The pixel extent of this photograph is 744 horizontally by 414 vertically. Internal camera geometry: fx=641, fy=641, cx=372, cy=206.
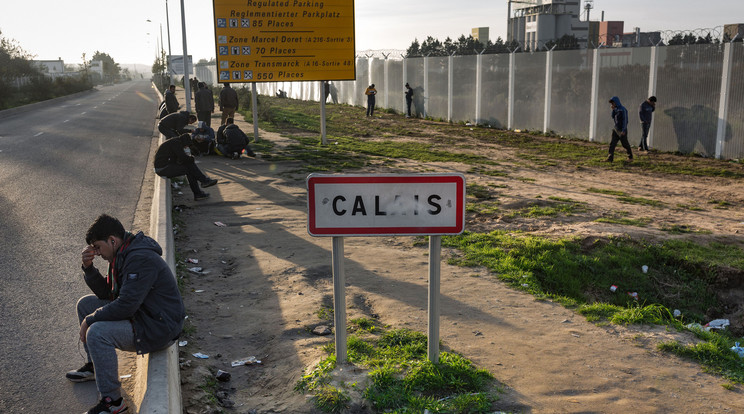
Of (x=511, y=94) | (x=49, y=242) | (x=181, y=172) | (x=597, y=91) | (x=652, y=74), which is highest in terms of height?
(x=652, y=74)

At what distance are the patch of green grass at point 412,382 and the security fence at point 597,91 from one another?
44.0 feet

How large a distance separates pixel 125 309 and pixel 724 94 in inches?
597

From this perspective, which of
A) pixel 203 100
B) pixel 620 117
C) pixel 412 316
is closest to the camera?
pixel 412 316

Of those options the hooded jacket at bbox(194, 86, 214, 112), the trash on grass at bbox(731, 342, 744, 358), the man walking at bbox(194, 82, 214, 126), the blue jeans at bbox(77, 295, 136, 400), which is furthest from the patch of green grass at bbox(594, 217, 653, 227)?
the hooded jacket at bbox(194, 86, 214, 112)

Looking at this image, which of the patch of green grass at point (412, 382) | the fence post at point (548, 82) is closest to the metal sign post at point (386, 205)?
the patch of green grass at point (412, 382)

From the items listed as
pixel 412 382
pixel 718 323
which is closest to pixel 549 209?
pixel 718 323

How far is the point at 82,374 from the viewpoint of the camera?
4.48m

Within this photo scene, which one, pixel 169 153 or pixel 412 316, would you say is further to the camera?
pixel 169 153

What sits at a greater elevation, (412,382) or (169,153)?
(169,153)

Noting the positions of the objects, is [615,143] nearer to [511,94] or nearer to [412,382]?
[511,94]

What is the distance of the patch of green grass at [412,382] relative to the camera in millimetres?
3805

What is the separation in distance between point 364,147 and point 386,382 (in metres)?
14.6

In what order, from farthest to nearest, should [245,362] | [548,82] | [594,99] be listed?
[548,82] < [594,99] < [245,362]

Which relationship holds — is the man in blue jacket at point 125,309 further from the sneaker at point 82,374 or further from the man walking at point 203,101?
the man walking at point 203,101
